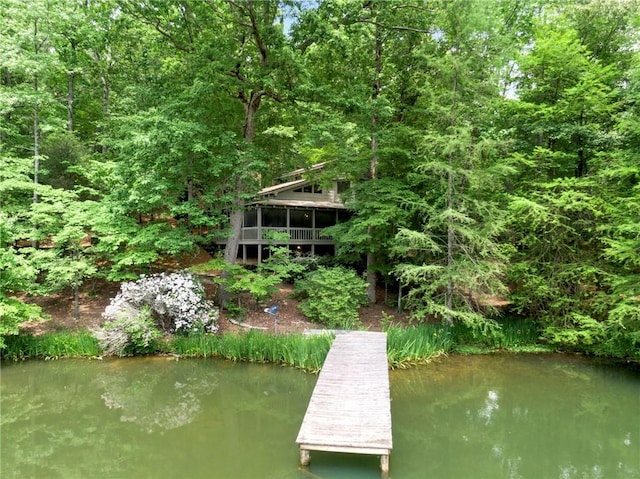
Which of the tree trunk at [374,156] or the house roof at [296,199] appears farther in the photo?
the house roof at [296,199]

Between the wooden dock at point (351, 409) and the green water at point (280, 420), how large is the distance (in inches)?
19.0

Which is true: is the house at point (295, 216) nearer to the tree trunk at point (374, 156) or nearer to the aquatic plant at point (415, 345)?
the tree trunk at point (374, 156)

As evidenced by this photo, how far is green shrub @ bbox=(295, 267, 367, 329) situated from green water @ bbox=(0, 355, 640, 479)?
257 centimetres

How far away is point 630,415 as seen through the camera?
7.86 meters

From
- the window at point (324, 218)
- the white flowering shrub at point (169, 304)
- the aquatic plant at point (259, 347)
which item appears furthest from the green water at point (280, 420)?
the window at point (324, 218)

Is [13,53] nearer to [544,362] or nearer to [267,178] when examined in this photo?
[267,178]

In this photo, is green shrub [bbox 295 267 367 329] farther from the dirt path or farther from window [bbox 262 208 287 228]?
window [bbox 262 208 287 228]

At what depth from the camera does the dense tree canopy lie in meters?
10.8

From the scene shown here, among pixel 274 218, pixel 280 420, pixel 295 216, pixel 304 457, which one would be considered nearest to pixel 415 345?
pixel 280 420

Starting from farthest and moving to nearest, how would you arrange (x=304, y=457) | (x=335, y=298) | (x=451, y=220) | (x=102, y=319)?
(x=102, y=319) < (x=335, y=298) < (x=451, y=220) < (x=304, y=457)

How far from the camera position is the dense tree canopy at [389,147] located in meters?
10.8

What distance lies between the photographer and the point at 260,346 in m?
10.5

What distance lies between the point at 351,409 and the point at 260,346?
471 cm

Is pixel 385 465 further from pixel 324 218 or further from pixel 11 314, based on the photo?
pixel 324 218
